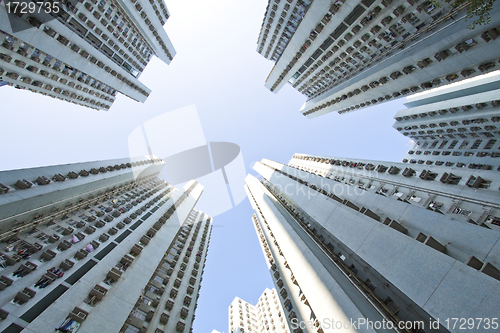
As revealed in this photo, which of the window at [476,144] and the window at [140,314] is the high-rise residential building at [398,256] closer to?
the window at [140,314]

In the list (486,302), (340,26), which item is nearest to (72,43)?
(340,26)

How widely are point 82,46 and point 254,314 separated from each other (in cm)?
7980

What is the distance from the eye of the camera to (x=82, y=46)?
1261 inches

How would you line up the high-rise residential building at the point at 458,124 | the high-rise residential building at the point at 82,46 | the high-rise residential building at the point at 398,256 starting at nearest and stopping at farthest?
the high-rise residential building at the point at 398,256 → the high-rise residential building at the point at 82,46 → the high-rise residential building at the point at 458,124

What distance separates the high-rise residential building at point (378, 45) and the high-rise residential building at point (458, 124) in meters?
16.1

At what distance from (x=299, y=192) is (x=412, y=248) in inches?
725

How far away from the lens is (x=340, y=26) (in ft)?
105

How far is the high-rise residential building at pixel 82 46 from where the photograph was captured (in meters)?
26.4

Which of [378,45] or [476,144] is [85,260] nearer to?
[378,45]

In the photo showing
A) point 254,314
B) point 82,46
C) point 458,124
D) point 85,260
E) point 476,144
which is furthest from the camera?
point 254,314

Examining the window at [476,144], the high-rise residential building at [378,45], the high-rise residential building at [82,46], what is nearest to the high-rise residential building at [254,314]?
the high-rise residential building at [378,45]

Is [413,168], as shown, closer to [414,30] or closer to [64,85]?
[414,30]

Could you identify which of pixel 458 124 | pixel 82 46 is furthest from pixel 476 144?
pixel 82 46

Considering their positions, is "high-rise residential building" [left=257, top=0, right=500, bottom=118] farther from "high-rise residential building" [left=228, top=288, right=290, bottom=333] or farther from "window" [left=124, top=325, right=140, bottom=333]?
"high-rise residential building" [left=228, top=288, right=290, bottom=333]
